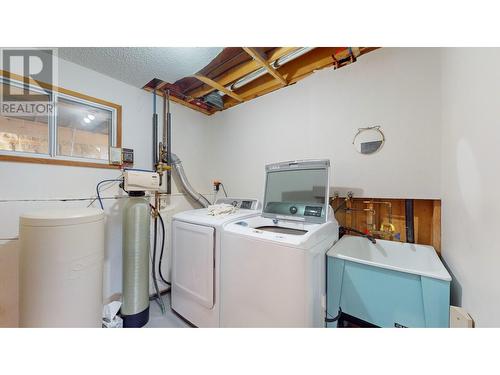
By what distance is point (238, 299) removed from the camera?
1.24m

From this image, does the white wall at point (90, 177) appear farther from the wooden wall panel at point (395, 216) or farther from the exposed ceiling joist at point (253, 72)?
the wooden wall panel at point (395, 216)

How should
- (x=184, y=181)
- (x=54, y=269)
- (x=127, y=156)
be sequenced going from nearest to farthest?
(x=54, y=269)
(x=127, y=156)
(x=184, y=181)

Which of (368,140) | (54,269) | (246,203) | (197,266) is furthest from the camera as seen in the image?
(246,203)

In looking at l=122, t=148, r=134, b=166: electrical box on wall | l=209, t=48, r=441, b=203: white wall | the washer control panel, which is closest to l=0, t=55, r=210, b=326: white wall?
l=122, t=148, r=134, b=166: electrical box on wall

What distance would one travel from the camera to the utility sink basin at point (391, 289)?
96 cm

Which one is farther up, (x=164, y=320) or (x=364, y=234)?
(x=364, y=234)

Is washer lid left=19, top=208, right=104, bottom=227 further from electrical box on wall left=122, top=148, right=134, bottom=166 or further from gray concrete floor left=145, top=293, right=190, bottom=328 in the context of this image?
gray concrete floor left=145, top=293, right=190, bottom=328

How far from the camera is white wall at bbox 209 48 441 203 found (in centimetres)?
137

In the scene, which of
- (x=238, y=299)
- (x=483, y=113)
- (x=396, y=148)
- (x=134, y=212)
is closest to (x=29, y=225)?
(x=134, y=212)

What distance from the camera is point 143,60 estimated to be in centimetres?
149

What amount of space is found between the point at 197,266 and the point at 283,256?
0.82 m

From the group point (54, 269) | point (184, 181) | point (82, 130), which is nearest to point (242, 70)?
point (184, 181)

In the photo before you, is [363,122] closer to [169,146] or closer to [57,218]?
[169,146]
